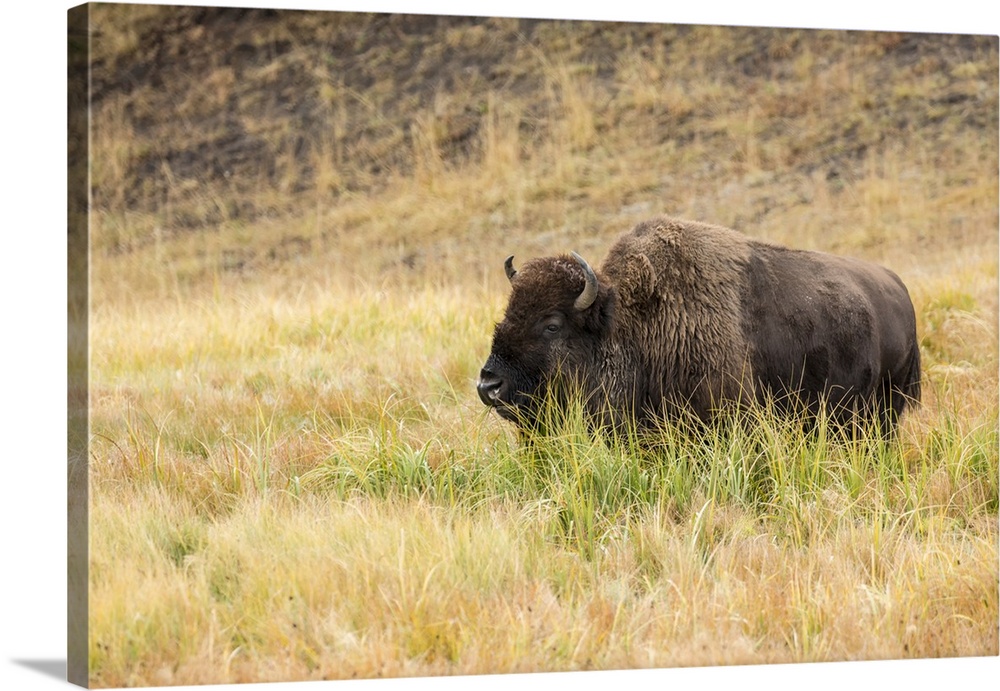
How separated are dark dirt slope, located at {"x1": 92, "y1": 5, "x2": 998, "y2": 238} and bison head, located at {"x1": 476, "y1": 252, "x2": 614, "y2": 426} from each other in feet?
4.85

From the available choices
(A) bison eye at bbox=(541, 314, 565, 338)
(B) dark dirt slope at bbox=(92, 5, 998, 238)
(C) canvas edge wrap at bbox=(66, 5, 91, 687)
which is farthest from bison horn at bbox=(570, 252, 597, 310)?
(C) canvas edge wrap at bbox=(66, 5, 91, 687)

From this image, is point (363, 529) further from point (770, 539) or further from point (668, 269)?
point (668, 269)

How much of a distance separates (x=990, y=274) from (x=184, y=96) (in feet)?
19.5

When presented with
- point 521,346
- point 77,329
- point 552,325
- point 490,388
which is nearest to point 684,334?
point 552,325

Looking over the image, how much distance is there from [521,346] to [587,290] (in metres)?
0.51

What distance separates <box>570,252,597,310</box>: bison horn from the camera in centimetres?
786

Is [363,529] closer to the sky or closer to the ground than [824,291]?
closer to the ground

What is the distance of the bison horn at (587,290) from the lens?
786 centimetres

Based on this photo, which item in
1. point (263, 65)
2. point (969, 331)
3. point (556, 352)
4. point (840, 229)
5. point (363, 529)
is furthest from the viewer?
point (840, 229)

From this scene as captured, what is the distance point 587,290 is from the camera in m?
7.91

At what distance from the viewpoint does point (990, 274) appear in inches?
405

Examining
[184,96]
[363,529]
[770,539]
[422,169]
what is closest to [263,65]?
[184,96]

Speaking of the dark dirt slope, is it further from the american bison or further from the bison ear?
the bison ear

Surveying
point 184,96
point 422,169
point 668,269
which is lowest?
point 668,269
